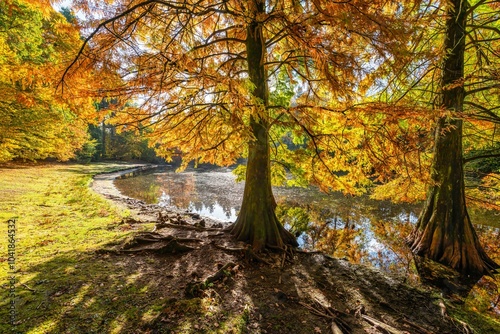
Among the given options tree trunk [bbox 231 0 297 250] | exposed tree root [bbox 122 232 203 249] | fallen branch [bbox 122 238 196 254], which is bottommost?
fallen branch [bbox 122 238 196 254]

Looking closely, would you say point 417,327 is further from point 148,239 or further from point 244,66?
point 244,66

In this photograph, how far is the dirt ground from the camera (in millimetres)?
3434

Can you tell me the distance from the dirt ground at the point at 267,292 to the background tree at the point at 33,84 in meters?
3.48

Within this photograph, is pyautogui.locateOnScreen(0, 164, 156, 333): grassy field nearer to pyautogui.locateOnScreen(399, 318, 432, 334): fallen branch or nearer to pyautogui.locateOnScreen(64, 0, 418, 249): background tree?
pyautogui.locateOnScreen(64, 0, 418, 249): background tree

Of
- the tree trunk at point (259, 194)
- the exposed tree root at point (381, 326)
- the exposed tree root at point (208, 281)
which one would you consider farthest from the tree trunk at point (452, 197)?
Result: the exposed tree root at point (208, 281)

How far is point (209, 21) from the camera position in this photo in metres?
6.52

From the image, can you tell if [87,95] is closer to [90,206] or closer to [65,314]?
[65,314]

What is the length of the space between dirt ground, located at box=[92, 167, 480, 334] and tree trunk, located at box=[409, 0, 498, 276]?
2.09m

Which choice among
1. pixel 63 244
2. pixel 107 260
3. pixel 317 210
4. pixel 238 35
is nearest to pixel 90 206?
pixel 63 244

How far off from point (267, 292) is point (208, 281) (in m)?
1.11

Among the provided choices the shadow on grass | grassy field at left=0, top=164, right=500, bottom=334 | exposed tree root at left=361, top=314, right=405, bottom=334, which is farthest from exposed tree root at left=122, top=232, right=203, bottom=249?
exposed tree root at left=361, top=314, right=405, bottom=334

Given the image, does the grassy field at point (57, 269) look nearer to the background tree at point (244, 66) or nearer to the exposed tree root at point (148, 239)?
the exposed tree root at point (148, 239)

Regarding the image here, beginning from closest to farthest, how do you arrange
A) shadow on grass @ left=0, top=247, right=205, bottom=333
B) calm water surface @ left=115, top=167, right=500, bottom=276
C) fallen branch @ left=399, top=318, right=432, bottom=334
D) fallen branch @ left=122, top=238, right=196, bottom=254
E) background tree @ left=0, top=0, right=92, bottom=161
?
shadow on grass @ left=0, top=247, right=205, bottom=333 → fallen branch @ left=399, top=318, right=432, bottom=334 → background tree @ left=0, top=0, right=92, bottom=161 → fallen branch @ left=122, top=238, right=196, bottom=254 → calm water surface @ left=115, top=167, right=500, bottom=276

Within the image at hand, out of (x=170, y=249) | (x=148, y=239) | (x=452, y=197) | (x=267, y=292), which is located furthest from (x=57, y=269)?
(x=452, y=197)
